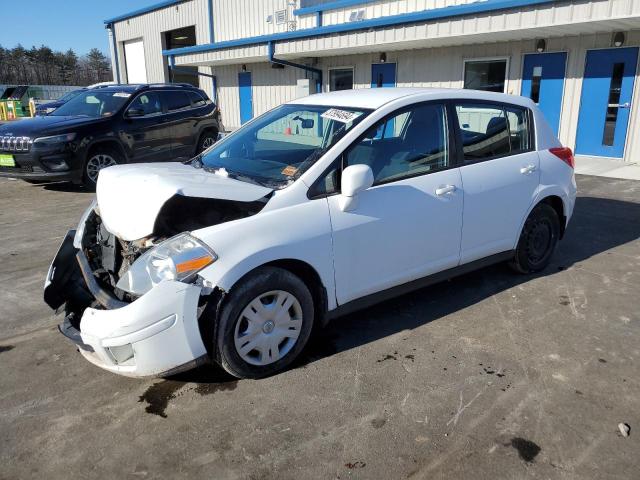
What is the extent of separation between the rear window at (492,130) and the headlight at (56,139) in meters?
6.78

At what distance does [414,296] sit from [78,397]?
268cm

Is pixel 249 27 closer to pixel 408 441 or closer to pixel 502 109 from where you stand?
pixel 502 109

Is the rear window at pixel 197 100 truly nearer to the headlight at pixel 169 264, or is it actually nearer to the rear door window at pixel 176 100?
the rear door window at pixel 176 100

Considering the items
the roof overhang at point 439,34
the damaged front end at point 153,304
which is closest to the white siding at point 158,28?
the roof overhang at point 439,34

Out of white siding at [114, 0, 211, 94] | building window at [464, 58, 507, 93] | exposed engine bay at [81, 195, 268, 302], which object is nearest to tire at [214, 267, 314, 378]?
exposed engine bay at [81, 195, 268, 302]

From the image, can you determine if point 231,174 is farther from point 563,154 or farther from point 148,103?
point 148,103

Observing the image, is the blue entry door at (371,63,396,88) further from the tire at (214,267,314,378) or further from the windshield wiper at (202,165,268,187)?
the tire at (214,267,314,378)

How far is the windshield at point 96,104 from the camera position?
359 inches

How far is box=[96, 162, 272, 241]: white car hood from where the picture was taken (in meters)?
2.90

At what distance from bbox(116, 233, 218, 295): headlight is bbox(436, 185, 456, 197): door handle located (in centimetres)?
177

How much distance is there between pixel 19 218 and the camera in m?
7.16

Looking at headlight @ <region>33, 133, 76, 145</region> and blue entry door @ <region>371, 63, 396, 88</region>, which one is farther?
blue entry door @ <region>371, 63, 396, 88</region>

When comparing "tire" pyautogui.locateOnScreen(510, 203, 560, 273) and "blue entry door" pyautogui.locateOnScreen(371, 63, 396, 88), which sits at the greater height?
"blue entry door" pyautogui.locateOnScreen(371, 63, 396, 88)

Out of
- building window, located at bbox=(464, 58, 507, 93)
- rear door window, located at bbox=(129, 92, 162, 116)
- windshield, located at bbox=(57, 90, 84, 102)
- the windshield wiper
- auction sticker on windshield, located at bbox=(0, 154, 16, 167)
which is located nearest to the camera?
the windshield wiper
